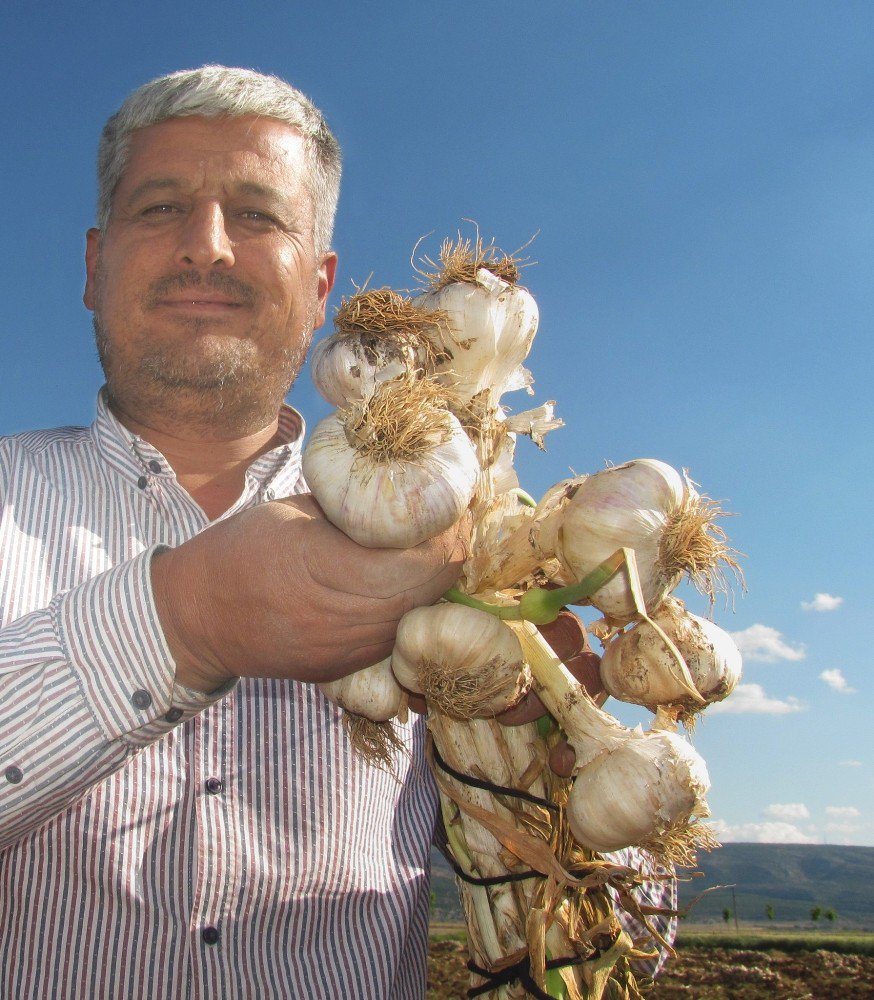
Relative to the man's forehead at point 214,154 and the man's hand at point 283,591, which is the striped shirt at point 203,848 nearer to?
the man's hand at point 283,591

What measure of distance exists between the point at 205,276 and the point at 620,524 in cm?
123

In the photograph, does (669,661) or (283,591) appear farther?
(669,661)

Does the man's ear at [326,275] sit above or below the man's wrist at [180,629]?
above

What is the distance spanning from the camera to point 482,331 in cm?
128

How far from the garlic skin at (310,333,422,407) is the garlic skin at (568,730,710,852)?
1.99 feet

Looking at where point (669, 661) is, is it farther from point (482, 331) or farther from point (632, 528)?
point (482, 331)

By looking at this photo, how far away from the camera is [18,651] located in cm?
108

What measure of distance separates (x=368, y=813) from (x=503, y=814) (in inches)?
19.2

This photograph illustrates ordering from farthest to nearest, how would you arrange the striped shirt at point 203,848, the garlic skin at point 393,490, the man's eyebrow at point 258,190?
the man's eyebrow at point 258,190
the striped shirt at point 203,848
the garlic skin at point 393,490

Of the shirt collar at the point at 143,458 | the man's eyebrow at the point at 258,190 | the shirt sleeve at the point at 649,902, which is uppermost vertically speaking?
the man's eyebrow at the point at 258,190

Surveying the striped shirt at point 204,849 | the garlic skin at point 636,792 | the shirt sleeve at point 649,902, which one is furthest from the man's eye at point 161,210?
the shirt sleeve at point 649,902

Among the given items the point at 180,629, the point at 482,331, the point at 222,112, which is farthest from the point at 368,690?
the point at 222,112

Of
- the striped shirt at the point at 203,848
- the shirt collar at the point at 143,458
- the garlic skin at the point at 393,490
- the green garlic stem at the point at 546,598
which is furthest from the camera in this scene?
the shirt collar at the point at 143,458

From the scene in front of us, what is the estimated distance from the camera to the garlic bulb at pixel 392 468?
990mm
